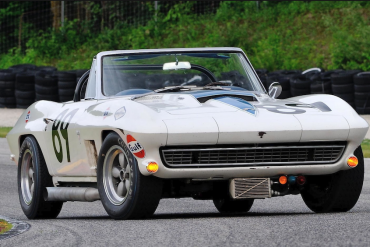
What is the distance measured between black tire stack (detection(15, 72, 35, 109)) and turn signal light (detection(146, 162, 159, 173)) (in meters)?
18.3

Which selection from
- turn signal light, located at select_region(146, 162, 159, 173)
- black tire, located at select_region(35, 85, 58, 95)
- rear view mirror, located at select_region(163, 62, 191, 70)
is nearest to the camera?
turn signal light, located at select_region(146, 162, 159, 173)

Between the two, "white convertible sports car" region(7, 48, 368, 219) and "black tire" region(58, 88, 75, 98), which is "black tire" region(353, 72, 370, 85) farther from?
"white convertible sports car" region(7, 48, 368, 219)

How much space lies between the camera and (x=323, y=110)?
21.1ft

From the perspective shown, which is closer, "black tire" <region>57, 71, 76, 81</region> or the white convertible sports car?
the white convertible sports car

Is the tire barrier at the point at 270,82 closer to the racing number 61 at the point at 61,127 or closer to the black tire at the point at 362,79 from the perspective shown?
the black tire at the point at 362,79

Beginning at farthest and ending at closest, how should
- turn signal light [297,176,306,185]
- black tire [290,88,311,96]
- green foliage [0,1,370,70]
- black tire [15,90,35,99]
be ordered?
green foliage [0,1,370,70] → black tire [15,90,35,99] → black tire [290,88,311,96] → turn signal light [297,176,306,185]

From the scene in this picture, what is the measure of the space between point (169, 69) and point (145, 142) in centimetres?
177

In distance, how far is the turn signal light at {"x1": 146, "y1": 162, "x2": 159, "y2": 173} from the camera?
582cm

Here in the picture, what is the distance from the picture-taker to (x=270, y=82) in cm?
2100

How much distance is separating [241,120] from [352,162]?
0.98 meters

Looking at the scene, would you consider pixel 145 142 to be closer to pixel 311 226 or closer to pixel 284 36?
pixel 311 226

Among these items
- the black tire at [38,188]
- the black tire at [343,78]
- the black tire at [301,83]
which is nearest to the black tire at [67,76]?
the black tire at [301,83]

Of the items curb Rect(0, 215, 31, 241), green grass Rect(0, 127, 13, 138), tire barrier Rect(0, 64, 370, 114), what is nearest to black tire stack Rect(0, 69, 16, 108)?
tire barrier Rect(0, 64, 370, 114)

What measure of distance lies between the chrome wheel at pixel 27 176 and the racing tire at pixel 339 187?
8.55ft
